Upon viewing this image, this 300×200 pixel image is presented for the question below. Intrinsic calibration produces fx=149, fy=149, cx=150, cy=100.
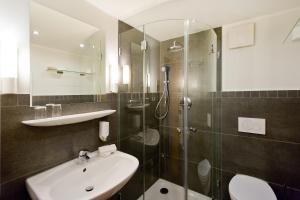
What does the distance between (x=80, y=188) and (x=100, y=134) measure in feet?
1.56

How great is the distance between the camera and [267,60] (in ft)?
5.18

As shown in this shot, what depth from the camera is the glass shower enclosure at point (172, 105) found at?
67.1 inches

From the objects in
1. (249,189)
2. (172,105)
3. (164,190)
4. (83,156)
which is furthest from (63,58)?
(249,189)

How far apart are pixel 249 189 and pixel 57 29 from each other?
2.25m

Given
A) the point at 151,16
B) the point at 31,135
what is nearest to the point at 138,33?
the point at 151,16

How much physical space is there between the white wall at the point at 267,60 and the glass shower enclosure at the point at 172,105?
215mm

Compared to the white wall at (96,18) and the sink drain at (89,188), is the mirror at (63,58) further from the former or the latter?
the sink drain at (89,188)

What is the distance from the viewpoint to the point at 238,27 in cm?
170

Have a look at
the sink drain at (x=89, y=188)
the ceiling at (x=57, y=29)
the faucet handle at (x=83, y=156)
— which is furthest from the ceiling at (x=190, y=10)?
the sink drain at (x=89, y=188)

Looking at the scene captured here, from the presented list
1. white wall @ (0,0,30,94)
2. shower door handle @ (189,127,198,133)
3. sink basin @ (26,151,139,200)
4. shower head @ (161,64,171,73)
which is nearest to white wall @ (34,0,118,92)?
white wall @ (0,0,30,94)

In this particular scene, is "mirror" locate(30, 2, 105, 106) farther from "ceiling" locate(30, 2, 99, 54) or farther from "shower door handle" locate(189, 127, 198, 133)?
"shower door handle" locate(189, 127, 198, 133)

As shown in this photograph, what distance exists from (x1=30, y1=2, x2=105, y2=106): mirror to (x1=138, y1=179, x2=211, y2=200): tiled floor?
145 cm

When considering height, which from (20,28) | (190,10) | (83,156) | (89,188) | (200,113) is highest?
(190,10)

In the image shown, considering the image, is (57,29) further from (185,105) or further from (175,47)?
(185,105)
